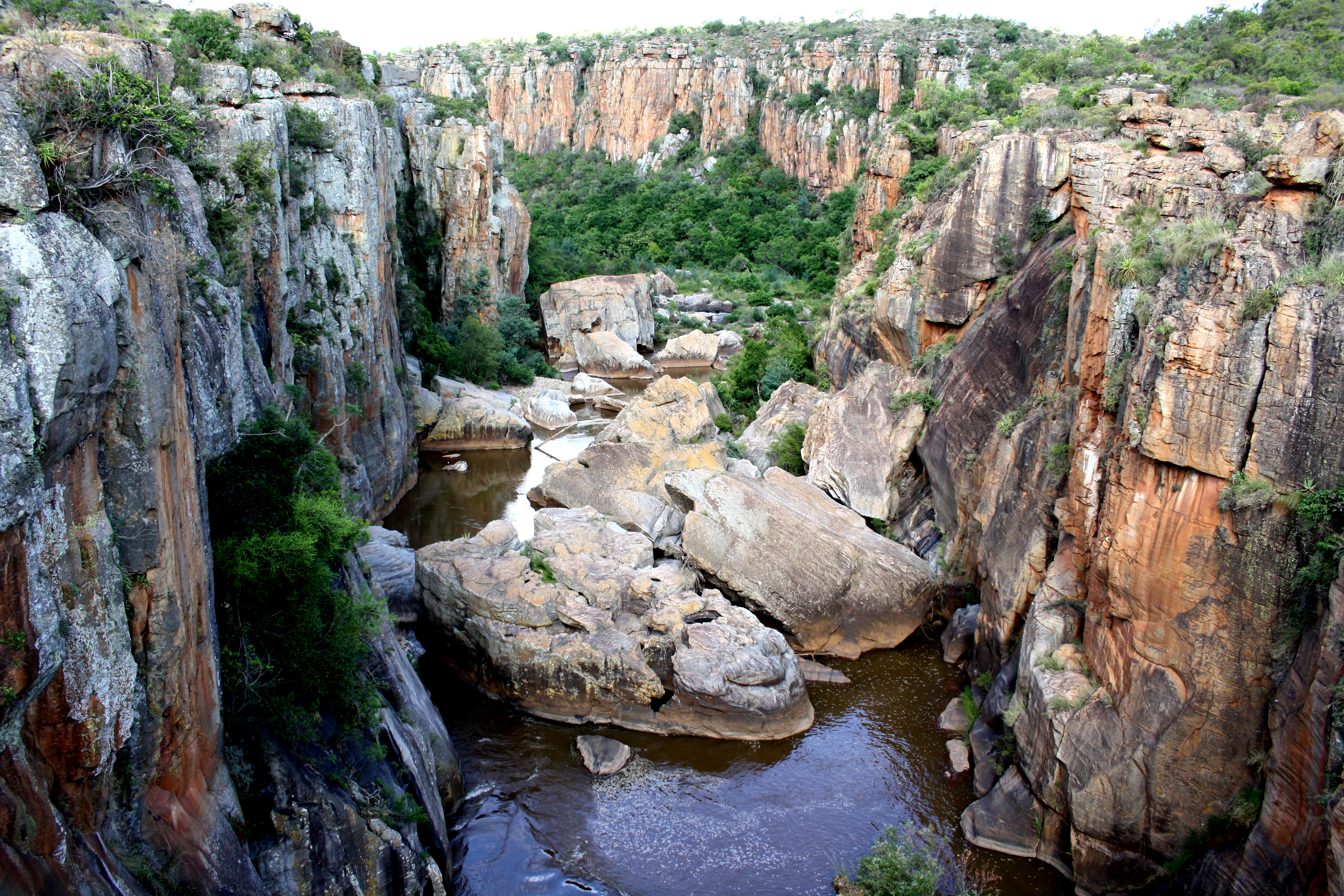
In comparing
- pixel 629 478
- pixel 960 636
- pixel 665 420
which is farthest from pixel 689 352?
pixel 960 636

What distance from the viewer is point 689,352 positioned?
48250mm

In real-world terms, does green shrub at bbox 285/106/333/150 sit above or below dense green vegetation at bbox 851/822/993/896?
above

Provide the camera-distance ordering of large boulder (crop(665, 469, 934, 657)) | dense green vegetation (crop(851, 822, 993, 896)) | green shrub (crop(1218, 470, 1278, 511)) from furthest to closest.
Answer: large boulder (crop(665, 469, 934, 657))
dense green vegetation (crop(851, 822, 993, 896))
green shrub (crop(1218, 470, 1278, 511))

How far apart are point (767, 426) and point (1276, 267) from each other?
1894cm

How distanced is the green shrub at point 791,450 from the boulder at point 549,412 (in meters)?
11.4

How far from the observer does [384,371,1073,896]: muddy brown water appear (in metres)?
12.8

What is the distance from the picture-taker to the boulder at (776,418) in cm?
2766

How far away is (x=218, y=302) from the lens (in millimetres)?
11781

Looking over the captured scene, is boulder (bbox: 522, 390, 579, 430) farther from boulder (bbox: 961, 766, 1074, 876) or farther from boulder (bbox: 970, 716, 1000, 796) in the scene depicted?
boulder (bbox: 961, 766, 1074, 876)

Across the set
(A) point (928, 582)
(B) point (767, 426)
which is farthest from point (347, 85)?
(A) point (928, 582)

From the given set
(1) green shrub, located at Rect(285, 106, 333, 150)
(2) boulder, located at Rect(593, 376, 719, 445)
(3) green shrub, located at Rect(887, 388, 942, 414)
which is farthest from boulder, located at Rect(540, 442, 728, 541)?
(1) green shrub, located at Rect(285, 106, 333, 150)

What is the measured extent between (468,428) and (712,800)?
69.9 feet

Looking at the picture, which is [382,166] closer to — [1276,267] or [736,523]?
[736,523]

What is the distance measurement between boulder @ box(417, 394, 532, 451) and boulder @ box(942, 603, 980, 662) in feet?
63.4
